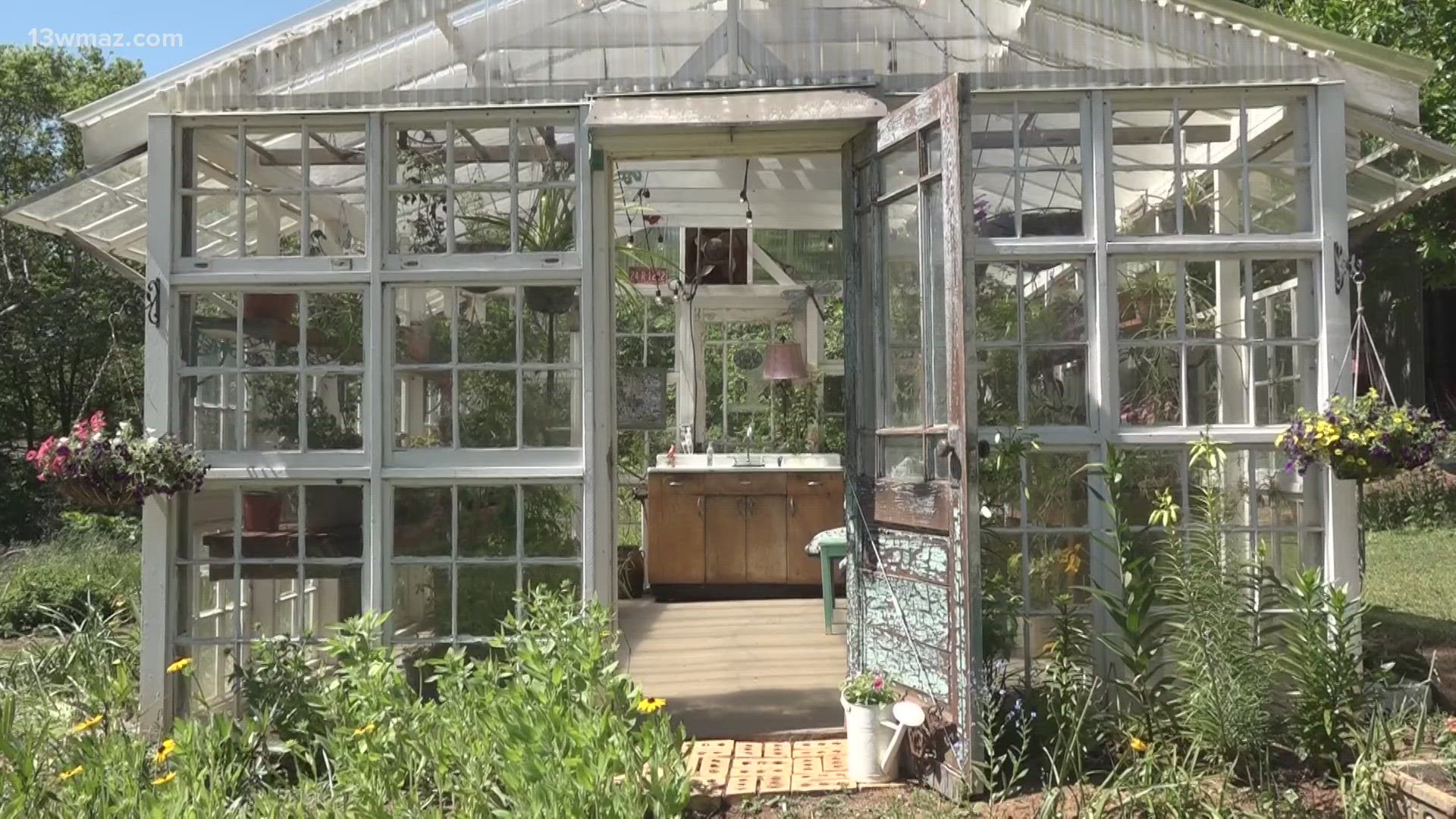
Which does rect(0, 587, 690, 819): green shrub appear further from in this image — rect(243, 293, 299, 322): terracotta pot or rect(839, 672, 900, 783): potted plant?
Result: rect(243, 293, 299, 322): terracotta pot

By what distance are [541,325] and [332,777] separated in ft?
5.71

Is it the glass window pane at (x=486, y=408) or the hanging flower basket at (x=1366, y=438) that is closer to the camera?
the hanging flower basket at (x=1366, y=438)

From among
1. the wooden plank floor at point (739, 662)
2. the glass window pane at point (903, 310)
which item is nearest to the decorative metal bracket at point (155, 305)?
the wooden plank floor at point (739, 662)

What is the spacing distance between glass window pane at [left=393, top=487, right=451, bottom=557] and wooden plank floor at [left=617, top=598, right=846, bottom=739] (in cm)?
116

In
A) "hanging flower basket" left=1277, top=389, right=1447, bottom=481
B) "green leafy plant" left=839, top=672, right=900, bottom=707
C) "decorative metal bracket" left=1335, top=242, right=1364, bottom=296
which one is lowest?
"green leafy plant" left=839, top=672, right=900, bottom=707

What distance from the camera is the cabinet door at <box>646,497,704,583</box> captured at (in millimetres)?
7766

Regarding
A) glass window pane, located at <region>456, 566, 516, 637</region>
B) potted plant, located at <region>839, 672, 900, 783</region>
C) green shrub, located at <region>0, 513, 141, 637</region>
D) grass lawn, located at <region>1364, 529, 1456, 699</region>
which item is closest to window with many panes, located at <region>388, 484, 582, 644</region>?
glass window pane, located at <region>456, 566, 516, 637</region>

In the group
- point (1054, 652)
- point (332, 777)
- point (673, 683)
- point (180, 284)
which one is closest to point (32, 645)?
point (180, 284)

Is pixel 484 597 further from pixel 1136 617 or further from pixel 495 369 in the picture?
pixel 1136 617

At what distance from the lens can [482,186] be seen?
432 cm

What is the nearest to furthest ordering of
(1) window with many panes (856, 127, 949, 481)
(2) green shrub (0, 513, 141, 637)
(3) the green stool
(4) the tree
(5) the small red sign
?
(1) window with many panes (856, 127, 949, 481), (3) the green stool, (2) green shrub (0, 513, 141, 637), (5) the small red sign, (4) the tree

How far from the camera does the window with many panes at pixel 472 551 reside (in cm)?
428

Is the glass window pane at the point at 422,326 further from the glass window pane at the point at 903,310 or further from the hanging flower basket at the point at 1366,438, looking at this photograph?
the hanging flower basket at the point at 1366,438

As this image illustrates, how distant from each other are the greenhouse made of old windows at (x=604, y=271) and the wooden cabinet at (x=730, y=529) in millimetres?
3433
